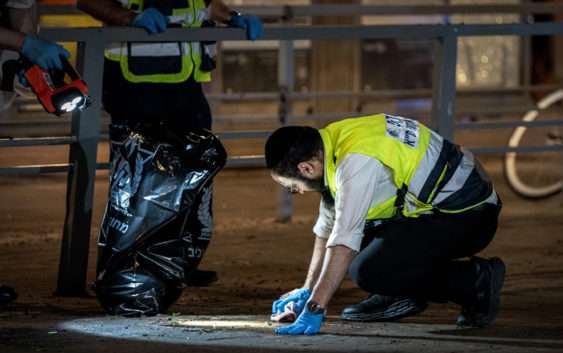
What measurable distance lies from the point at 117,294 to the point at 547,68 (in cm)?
1045

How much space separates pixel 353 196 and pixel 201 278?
174cm

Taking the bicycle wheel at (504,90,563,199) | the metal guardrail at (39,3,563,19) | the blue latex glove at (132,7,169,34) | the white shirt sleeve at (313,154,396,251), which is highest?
the blue latex glove at (132,7,169,34)

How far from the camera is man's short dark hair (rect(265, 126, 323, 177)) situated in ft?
18.0

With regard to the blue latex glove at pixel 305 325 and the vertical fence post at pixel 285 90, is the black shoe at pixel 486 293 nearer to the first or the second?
the blue latex glove at pixel 305 325

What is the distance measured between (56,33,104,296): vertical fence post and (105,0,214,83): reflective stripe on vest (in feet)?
0.53

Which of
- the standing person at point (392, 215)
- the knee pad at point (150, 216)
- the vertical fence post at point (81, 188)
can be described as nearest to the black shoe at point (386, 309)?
the standing person at point (392, 215)

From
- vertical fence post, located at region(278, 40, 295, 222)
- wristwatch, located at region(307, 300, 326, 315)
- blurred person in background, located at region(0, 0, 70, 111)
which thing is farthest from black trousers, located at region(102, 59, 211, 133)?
vertical fence post, located at region(278, 40, 295, 222)

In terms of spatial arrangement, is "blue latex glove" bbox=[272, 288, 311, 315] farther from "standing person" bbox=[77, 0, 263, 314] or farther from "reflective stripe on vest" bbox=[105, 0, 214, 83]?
"reflective stripe on vest" bbox=[105, 0, 214, 83]

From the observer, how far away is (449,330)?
19.1 feet

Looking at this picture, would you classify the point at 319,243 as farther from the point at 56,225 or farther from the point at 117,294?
the point at 56,225

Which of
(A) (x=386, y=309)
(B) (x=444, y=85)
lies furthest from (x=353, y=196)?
(B) (x=444, y=85)

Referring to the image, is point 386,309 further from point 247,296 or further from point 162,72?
point 162,72

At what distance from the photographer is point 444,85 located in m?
7.57

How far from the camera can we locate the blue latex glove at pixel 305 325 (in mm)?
5480
